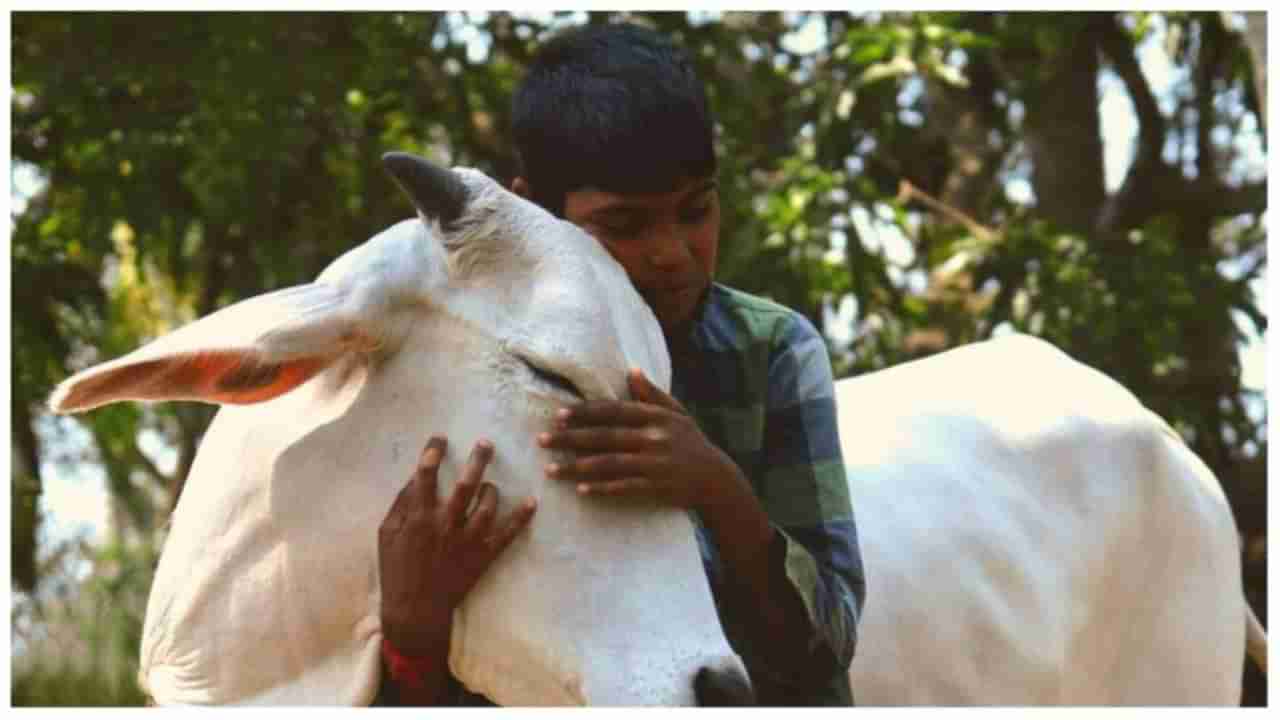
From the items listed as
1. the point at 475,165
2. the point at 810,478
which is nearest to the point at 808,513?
the point at 810,478

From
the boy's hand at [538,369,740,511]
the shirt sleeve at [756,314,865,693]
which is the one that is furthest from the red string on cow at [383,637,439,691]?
the shirt sleeve at [756,314,865,693]

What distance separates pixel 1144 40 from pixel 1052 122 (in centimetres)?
52

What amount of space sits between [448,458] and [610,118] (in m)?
0.51

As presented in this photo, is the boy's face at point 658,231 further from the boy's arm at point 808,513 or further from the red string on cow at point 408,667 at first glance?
the red string on cow at point 408,667

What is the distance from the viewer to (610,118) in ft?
8.82

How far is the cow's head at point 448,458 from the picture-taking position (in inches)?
94.5

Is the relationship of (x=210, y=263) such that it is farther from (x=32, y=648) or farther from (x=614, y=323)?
(x=614, y=323)

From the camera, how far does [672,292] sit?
2.69 meters

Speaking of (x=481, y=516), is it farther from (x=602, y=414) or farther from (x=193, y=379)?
(x=193, y=379)

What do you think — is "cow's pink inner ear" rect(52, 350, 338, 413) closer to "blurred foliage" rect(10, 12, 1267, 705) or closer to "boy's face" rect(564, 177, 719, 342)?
"boy's face" rect(564, 177, 719, 342)

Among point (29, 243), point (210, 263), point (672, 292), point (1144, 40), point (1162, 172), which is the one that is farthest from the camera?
point (1162, 172)

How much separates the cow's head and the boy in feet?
0.13

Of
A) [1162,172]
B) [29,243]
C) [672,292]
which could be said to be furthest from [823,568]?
[1162,172]

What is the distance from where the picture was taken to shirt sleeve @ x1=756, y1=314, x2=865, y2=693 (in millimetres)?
2879
